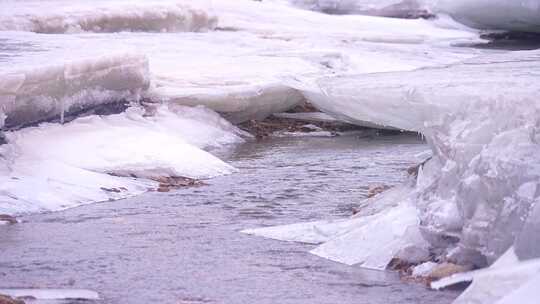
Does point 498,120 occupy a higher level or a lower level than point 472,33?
higher

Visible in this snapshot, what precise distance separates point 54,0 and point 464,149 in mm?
12982

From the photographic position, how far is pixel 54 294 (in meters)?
5.75

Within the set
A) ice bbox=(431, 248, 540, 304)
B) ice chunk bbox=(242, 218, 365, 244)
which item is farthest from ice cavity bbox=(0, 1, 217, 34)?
ice bbox=(431, 248, 540, 304)

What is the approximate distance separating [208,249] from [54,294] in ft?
4.40

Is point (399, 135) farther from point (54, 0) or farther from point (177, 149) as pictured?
point (54, 0)

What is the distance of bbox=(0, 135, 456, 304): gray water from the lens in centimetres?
583

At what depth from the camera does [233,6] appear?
68.7 ft

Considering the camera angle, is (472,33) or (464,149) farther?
(472,33)

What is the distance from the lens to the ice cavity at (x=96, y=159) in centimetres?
834

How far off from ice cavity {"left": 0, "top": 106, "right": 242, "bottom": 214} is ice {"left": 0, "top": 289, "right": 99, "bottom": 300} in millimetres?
2136

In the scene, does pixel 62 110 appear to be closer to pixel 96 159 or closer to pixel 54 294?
pixel 96 159

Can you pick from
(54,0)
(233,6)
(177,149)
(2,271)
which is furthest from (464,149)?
(233,6)

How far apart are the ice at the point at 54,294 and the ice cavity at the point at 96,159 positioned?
214cm

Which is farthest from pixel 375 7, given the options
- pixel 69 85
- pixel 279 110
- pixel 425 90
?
pixel 425 90
